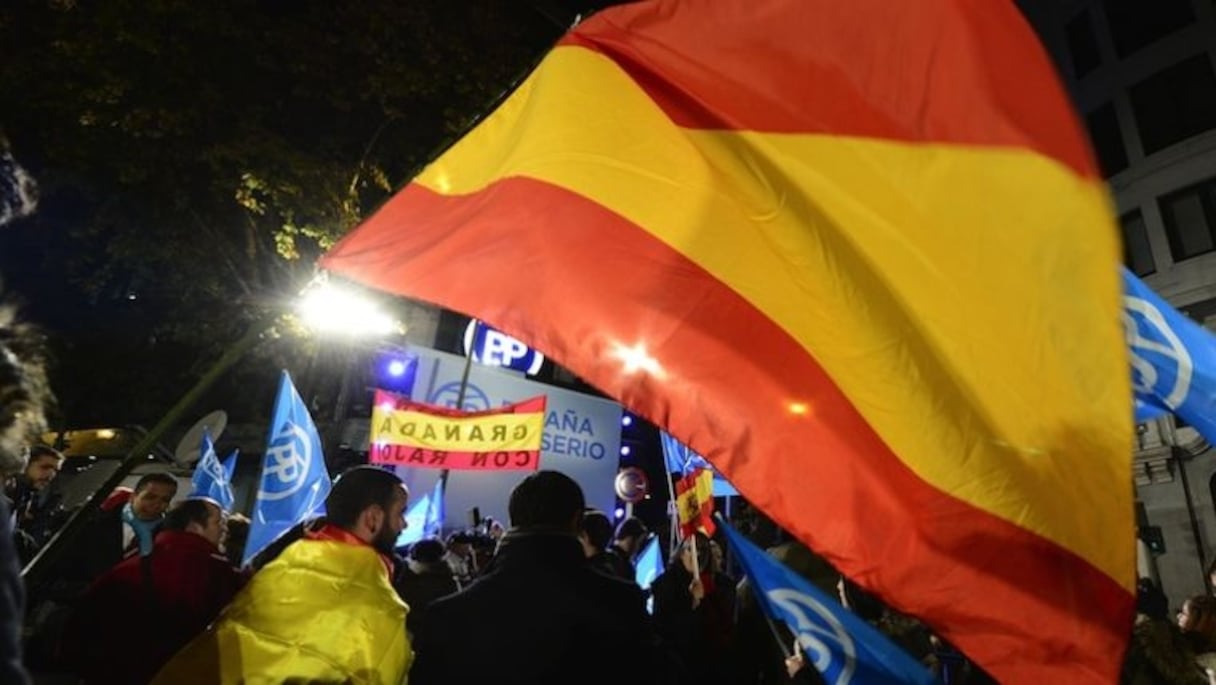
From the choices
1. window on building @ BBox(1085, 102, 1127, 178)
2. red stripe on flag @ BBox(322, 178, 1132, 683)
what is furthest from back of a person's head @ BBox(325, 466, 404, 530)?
window on building @ BBox(1085, 102, 1127, 178)

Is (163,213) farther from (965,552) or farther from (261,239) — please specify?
(965,552)

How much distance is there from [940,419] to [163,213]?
1570cm

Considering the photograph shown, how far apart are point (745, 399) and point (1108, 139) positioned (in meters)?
32.4

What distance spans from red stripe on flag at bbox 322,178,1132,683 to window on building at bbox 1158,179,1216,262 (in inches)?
1094

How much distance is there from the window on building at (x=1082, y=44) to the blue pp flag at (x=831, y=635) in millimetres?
32799

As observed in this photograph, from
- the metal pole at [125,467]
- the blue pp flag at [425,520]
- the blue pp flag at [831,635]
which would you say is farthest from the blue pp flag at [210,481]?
the blue pp flag at [831,635]

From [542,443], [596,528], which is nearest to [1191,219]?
[542,443]

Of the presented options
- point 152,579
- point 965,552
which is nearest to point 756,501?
point 965,552

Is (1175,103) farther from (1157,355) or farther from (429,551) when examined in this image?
(429,551)

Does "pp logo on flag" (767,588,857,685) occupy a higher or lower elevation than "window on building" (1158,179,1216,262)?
lower

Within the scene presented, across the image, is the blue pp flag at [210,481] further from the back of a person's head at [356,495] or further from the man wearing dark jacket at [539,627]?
the man wearing dark jacket at [539,627]

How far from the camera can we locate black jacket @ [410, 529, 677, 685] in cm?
249

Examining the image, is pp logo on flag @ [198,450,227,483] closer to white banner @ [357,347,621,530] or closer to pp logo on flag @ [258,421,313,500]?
pp logo on flag @ [258,421,313,500]

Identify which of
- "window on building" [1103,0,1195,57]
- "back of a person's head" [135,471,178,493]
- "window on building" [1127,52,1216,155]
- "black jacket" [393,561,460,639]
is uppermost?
"window on building" [1103,0,1195,57]
